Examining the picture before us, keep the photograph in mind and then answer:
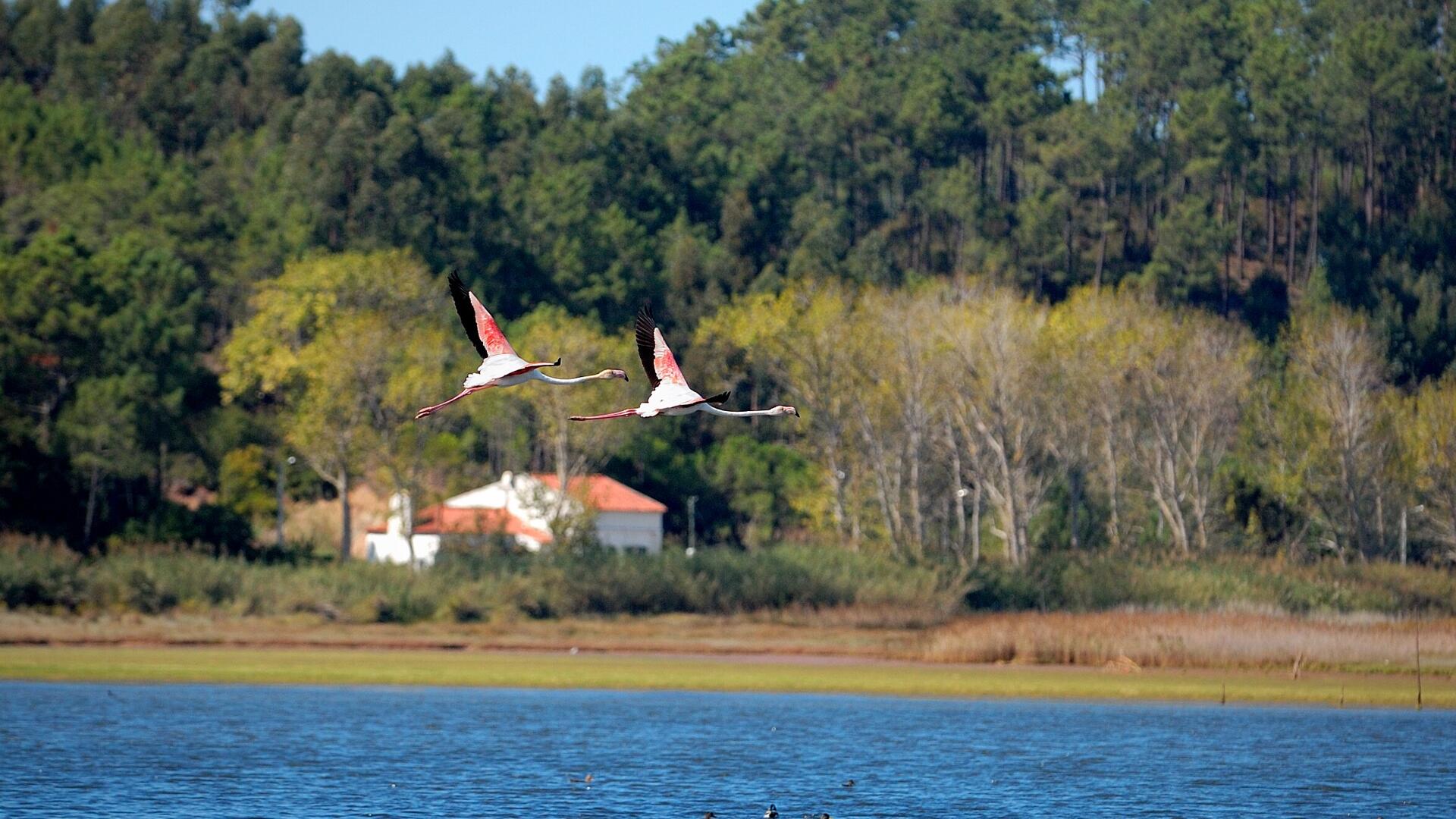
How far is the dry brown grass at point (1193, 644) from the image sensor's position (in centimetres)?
6084

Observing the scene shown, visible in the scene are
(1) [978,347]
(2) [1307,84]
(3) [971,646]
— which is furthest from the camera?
(2) [1307,84]

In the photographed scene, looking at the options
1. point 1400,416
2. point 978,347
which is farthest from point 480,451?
point 1400,416

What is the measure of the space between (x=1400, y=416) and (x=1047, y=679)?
2204 inches

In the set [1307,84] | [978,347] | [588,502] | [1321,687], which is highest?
[1307,84]

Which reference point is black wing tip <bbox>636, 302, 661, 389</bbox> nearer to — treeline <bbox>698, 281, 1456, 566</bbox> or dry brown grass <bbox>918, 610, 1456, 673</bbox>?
dry brown grass <bbox>918, 610, 1456, 673</bbox>

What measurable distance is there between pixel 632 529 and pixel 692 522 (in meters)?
4.15

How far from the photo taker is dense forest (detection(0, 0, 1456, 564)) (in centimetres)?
9412

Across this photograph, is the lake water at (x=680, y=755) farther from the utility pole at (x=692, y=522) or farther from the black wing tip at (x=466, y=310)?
the utility pole at (x=692, y=522)

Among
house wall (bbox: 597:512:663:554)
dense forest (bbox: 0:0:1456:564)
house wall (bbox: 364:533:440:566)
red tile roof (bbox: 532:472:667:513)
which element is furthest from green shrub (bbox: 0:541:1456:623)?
house wall (bbox: 597:512:663:554)

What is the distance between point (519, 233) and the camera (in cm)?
14550

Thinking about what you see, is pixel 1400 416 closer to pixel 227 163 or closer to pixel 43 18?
pixel 227 163

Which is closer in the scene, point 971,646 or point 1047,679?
point 1047,679

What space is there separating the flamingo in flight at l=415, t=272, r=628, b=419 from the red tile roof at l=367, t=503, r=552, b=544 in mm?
68605

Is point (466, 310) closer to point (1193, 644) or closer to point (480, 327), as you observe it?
point (480, 327)
